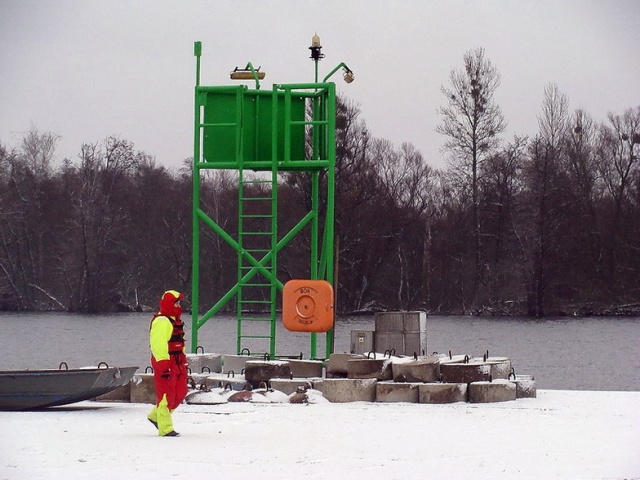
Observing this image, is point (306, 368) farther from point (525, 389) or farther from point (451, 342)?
point (451, 342)

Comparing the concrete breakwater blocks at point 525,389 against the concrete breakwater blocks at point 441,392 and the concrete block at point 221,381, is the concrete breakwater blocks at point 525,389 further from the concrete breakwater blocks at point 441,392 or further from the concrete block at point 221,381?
the concrete block at point 221,381

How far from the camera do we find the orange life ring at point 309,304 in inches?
842

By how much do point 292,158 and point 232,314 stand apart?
4711 centimetres

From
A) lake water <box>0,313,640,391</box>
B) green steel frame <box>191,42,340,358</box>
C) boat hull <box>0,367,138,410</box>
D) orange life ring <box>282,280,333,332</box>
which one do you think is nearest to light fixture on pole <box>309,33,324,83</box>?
green steel frame <box>191,42,340,358</box>

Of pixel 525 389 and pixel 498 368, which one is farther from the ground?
pixel 498 368

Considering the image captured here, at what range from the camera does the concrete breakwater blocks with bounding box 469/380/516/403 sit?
1903 centimetres

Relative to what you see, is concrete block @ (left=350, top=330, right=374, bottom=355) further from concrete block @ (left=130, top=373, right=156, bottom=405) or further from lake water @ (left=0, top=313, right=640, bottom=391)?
lake water @ (left=0, top=313, right=640, bottom=391)


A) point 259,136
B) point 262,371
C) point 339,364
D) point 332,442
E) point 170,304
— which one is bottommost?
point 332,442

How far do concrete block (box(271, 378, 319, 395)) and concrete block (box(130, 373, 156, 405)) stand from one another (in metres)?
1.81

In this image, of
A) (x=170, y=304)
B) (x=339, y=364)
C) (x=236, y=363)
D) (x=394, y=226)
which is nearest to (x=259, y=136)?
(x=236, y=363)

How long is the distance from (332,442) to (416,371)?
4.70 m

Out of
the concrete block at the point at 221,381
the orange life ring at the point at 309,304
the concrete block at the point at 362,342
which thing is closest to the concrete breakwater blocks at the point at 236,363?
the orange life ring at the point at 309,304

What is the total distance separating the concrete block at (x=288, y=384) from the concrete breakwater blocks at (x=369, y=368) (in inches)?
25.5

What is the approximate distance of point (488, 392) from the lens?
1906cm
